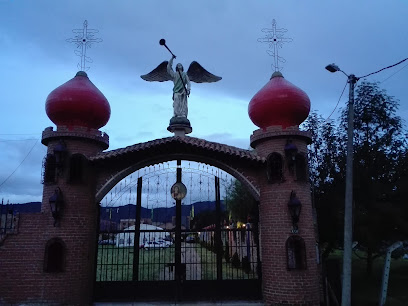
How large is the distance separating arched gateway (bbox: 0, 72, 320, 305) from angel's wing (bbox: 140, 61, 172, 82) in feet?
5.81

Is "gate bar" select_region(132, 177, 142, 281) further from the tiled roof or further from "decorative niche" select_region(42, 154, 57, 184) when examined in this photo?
"decorative niche" select_region(42, 154, 57, 184)

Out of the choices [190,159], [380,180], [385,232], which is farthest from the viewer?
[380,180]

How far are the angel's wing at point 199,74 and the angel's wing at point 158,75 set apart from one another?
29.8 inches

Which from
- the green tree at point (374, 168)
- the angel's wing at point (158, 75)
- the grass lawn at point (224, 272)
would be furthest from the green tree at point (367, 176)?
the angel's wing at point (158, 75)

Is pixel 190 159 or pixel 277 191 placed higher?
pixel 190 159

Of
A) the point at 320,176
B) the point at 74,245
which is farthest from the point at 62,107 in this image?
the point at 320,176

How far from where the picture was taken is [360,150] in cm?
1441

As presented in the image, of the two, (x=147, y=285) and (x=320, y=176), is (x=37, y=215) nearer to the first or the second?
(x=147, y=285)

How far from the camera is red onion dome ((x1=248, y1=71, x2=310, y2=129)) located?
10219 mm

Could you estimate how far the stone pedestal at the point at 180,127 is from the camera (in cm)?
1093

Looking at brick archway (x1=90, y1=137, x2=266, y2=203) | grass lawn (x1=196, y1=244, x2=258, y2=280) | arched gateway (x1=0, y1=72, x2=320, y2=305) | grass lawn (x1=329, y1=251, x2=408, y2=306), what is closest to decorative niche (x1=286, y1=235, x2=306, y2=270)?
arched gateway (x1=0, y1=72, x2=320, y2=305)

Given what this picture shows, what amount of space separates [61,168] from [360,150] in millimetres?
11589

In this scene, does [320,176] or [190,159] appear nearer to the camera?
Answer: [190,159]

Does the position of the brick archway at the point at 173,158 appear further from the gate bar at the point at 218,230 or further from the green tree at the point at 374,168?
the green tree at the point at 374,168
